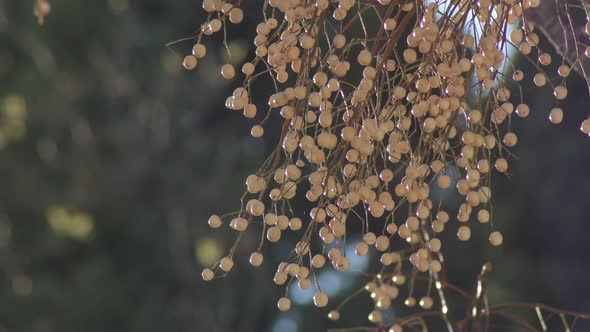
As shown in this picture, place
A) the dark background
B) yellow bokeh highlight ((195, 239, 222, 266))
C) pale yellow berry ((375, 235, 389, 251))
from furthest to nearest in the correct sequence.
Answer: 1. yellow bokeh highlight ((195, 239, 222, 266))
2. the dark background
3. pale yellow berry ((375, 235, 389, 251))

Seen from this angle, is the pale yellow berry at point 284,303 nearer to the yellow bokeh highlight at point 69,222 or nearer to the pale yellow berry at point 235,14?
the pale yellow berry at point 235,14

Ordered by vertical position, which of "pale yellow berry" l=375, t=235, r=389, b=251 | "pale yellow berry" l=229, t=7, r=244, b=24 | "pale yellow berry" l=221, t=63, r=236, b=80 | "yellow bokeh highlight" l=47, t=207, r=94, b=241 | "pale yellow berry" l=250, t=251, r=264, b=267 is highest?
"yellow bokeh highlight" l=47, t=207, r=94, b=241

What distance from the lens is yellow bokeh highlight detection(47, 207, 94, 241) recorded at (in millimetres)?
3252

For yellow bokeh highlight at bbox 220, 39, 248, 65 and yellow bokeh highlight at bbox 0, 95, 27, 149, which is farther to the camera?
yellow bokeh highlight at bbox 0, 95, 27, 149

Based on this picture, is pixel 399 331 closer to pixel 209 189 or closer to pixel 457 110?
pixel 457 110

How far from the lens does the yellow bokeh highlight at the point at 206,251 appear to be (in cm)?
305

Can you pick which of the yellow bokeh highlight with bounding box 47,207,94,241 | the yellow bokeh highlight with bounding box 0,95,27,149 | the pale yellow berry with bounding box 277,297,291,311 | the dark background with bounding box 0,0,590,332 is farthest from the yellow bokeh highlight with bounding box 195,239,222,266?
the pale yellow berry with bounding box 277,297,291,311

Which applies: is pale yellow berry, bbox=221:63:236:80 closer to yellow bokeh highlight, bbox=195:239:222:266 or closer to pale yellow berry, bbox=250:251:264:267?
pale yellow berry, bbox=250:251:264:267

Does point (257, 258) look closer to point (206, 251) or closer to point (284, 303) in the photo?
point (284, 303)

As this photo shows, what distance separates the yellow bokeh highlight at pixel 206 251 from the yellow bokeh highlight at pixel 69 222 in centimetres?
43

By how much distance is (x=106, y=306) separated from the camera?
3117 mm

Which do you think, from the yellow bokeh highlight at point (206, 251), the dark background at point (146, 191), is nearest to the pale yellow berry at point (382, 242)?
the dark background at point (146, 191)

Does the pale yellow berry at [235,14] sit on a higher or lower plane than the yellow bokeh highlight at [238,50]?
lower

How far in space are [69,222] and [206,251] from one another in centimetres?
50
